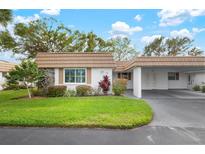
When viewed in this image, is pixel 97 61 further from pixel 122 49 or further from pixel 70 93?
pixel 122 49

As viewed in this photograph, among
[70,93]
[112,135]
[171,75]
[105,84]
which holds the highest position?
[171,75]

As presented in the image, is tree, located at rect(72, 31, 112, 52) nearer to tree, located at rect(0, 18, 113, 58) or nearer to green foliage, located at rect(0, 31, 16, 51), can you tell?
tree, located at rect(0, 18, 113, 58)

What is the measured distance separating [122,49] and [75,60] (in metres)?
22.7

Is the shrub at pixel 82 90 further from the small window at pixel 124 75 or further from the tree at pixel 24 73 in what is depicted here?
the small window at pixel 124 75

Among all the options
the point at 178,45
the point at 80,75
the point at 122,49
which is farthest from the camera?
the point at 178,45

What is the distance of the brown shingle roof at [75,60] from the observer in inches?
734

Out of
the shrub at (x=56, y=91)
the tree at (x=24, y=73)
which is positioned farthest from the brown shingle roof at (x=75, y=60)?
the tree at (x=24, y=73)

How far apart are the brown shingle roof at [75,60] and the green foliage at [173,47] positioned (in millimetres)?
23979

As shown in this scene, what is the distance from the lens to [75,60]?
19.0m

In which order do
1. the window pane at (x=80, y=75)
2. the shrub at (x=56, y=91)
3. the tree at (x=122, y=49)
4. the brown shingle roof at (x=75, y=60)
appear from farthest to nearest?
the tree at (x=122, y=49) < the window pane at (x=80, y=75) < the brown shingle roof at (x=75, y=60) < the shrub at (x=56, y=91)

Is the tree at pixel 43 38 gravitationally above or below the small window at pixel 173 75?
above

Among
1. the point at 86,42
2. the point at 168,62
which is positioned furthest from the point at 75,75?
the point at 86,42
